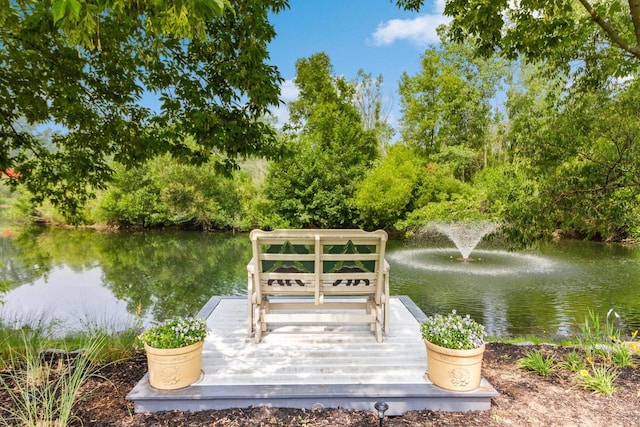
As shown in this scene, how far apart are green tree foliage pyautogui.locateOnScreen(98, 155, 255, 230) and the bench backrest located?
57.7 ft

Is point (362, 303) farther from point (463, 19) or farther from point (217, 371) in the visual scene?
point (463, 19)

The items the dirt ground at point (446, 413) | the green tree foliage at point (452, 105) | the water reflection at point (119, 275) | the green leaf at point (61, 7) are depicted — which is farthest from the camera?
the green tree foliage at point (452, 105)

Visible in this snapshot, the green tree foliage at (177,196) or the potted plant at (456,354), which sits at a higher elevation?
Result: the green tree foliage at (177,196)

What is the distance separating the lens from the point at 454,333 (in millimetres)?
2562

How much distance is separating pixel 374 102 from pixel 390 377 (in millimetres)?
23469

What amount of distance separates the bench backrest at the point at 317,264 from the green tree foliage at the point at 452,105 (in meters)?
18.5

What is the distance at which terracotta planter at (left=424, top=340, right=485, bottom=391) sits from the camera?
8.13 feet

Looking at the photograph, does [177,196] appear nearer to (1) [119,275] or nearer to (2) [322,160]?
(2) [322,160]

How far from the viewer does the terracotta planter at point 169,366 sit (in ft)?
Result: 8.21

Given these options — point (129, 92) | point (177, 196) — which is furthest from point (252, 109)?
point (177, 196)

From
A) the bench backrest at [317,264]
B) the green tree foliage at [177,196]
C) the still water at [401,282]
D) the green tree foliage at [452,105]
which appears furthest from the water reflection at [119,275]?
the green tree foliage at [452,105]

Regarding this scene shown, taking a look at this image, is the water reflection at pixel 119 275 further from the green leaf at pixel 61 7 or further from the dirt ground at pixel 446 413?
the green leaf at pixel 61 7

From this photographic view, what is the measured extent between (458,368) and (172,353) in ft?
6.13

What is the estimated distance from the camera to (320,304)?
3465 millimetres
